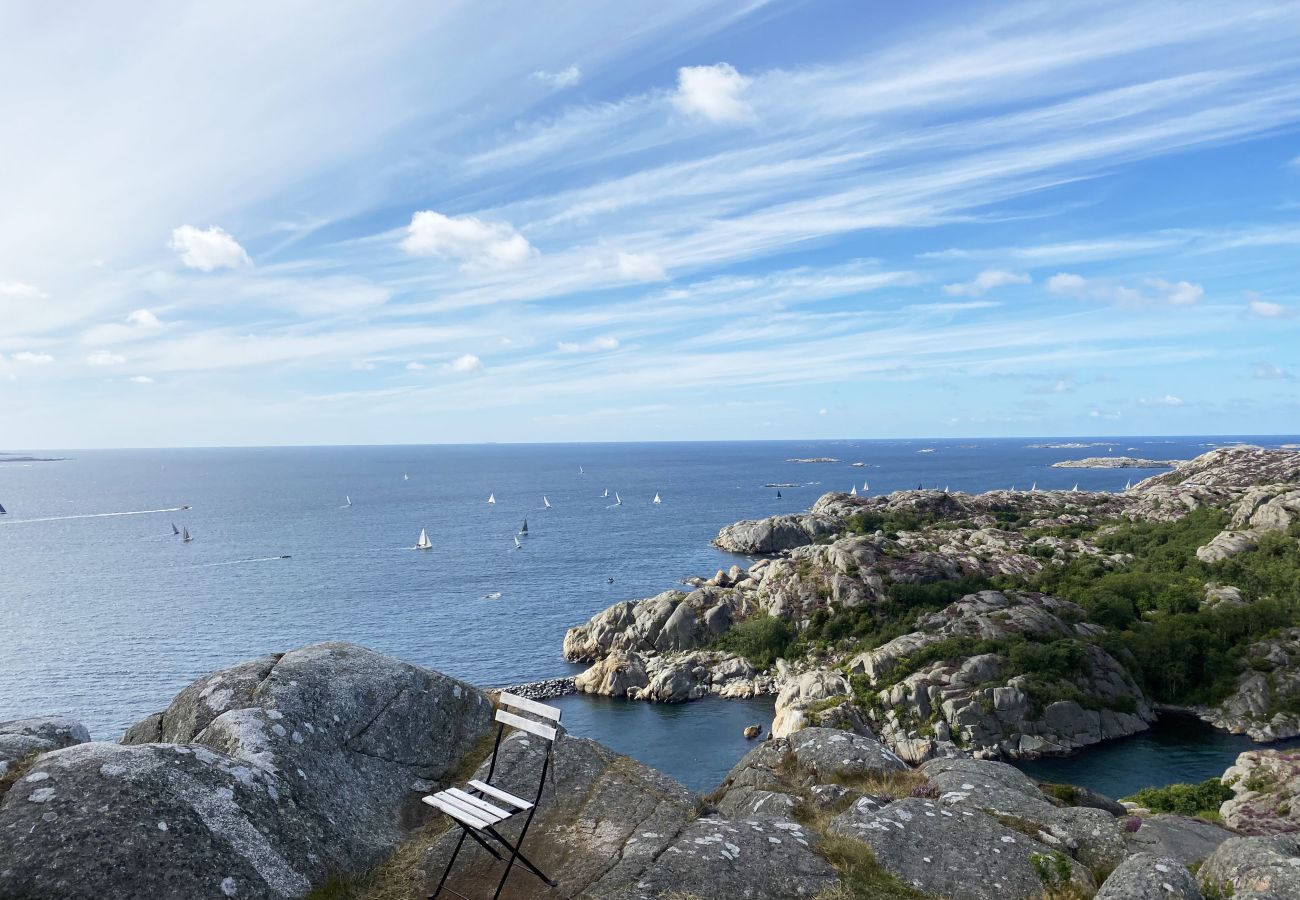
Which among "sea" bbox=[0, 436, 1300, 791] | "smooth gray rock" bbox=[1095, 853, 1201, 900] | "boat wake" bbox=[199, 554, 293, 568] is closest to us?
"smooth gray rock" bbox=[1095, 853, 1201, 900]

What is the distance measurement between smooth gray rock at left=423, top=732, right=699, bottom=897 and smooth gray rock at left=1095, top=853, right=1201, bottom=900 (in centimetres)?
626

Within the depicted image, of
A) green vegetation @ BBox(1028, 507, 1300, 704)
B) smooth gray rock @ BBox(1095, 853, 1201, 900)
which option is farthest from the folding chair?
green vegetation @ BBox(1028, 507, 1300, 704)

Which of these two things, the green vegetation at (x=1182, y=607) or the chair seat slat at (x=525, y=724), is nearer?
the chair seat slat at (x=525, y=724)

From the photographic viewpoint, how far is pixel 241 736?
11.9 metres

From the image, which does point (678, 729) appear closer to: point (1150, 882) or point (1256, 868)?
point (1256, 868)

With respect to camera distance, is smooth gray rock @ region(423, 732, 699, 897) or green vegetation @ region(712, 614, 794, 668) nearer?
smooth gray rock @ region(423, 732, 699, 897)

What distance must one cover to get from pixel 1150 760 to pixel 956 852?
56.1m

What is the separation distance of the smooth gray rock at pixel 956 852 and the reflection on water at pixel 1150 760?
46880 millimetres

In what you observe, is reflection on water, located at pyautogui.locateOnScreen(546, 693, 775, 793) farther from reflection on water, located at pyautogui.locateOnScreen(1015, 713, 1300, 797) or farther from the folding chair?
the folding chair

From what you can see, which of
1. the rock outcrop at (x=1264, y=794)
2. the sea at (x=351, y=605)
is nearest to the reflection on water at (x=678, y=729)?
the sea at (x=351, y=605)

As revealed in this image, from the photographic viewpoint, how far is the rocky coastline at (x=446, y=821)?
9.37 metres

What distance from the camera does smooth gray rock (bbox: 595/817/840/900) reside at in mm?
10281

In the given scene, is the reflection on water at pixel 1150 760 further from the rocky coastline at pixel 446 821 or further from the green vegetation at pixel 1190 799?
the rocky coastline at pixel 446 821

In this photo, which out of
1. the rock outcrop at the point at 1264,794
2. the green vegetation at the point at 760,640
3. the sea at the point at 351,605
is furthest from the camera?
the green vegetation at the point at 760,640
